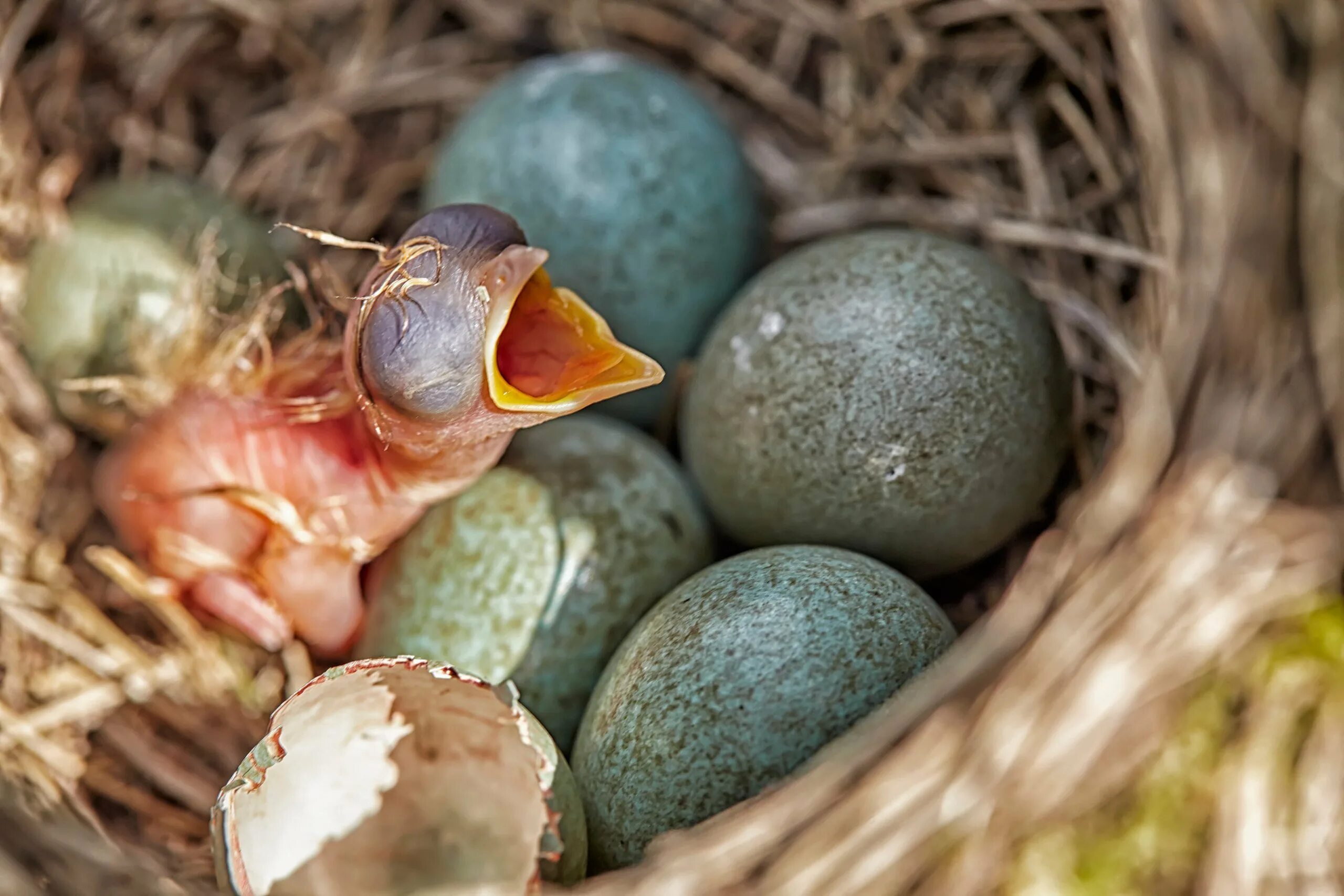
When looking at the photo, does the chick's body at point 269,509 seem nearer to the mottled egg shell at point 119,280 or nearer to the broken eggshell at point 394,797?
the mottled egg shell at point 119,280

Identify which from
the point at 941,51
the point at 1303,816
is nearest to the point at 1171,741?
the point at 1303,816

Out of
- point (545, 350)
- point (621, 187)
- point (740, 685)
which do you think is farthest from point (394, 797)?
point (621, 187)

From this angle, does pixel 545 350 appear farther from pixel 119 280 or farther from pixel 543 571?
pixel 119 280

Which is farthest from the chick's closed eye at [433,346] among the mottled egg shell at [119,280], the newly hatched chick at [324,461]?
the mottled egg shell at [119,280]

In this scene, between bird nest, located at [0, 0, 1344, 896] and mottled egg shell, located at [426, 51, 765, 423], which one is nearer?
bird nest, located at [0, 0, 1344, 896]

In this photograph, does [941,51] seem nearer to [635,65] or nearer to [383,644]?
[635,65]

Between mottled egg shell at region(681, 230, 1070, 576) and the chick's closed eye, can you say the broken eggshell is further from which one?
mottled egg shell at region(681, 230, 1070, 576)

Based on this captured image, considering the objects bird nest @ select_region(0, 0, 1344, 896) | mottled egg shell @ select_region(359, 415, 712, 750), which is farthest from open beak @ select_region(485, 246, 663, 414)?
bird nest @ select_region(0, 0, 1344, 896)
